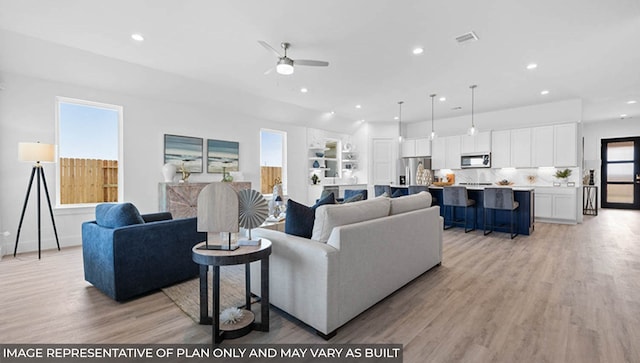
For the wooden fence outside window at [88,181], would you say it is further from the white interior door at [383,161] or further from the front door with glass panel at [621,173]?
the front door with glass panel at [621,173]

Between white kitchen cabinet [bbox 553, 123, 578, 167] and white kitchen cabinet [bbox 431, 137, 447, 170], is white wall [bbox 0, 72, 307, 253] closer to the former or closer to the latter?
white kitchen cabinet [bbox 431, 137, 447, 170]

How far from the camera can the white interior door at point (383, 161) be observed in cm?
936

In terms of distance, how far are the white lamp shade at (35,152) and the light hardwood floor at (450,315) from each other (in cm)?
139

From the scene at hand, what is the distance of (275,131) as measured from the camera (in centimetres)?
756

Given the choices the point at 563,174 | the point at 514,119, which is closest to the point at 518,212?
the point at 563,174

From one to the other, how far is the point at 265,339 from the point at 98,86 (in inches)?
201

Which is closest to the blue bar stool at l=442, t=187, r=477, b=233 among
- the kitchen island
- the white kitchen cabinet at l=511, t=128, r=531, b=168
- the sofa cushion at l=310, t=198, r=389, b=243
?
the kitchen island

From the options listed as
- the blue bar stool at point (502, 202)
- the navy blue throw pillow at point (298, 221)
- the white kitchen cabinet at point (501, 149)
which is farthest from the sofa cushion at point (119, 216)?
the white kitchen cabinet at point (501, 149)

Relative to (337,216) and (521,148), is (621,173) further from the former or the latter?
(337,216)

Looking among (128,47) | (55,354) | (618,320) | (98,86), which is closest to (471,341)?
(618,320)

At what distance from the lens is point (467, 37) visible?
3600mm

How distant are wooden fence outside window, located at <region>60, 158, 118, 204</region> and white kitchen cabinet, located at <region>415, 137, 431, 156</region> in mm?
7822

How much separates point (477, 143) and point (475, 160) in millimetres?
468

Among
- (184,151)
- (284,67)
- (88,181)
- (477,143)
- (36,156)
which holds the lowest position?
(88,181)
